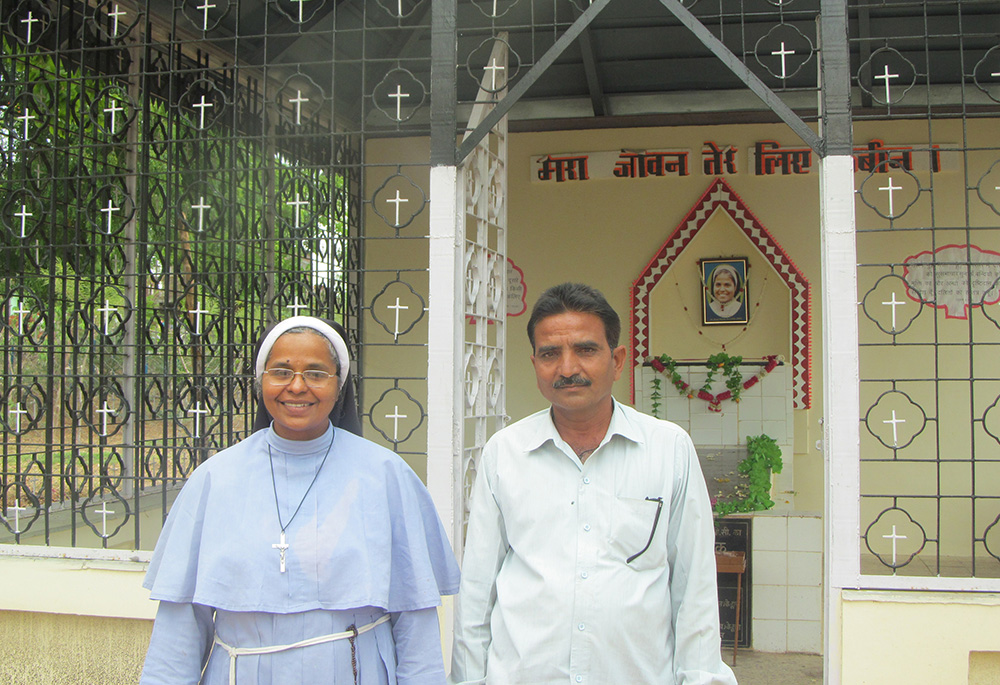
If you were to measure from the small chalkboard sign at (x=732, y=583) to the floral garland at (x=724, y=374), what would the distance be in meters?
1.43

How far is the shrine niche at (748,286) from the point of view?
623cm

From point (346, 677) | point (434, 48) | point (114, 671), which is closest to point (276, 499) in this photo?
point (346, 677)

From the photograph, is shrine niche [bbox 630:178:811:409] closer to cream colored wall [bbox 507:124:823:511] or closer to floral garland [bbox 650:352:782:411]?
cream colored wall [bbox 507:124:823:511]

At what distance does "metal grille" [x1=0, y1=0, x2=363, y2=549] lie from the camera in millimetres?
3775

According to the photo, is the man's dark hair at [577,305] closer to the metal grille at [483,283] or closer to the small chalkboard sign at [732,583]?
the metal grille at [483,283]

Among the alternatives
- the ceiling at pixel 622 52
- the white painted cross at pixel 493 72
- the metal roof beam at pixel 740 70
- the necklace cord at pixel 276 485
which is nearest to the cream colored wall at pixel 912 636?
the metal roof beam at pixel 740 70

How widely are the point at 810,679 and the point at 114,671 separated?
3456mm

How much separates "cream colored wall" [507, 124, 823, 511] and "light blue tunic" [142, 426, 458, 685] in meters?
4.68

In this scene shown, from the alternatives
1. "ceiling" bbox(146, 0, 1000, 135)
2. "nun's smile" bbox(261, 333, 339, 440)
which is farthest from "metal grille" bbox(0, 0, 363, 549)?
"nun's smile" bbox(261, 333, 339, 440)

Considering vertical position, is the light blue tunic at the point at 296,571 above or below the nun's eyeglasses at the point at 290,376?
Answer: below

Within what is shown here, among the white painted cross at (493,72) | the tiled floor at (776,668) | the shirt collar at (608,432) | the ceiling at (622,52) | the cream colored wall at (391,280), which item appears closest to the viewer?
the shirt collar at (608,432)

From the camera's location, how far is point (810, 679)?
175 inches

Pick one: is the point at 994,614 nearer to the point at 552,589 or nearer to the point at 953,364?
the point at 552,589

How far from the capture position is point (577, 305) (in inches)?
73.7
